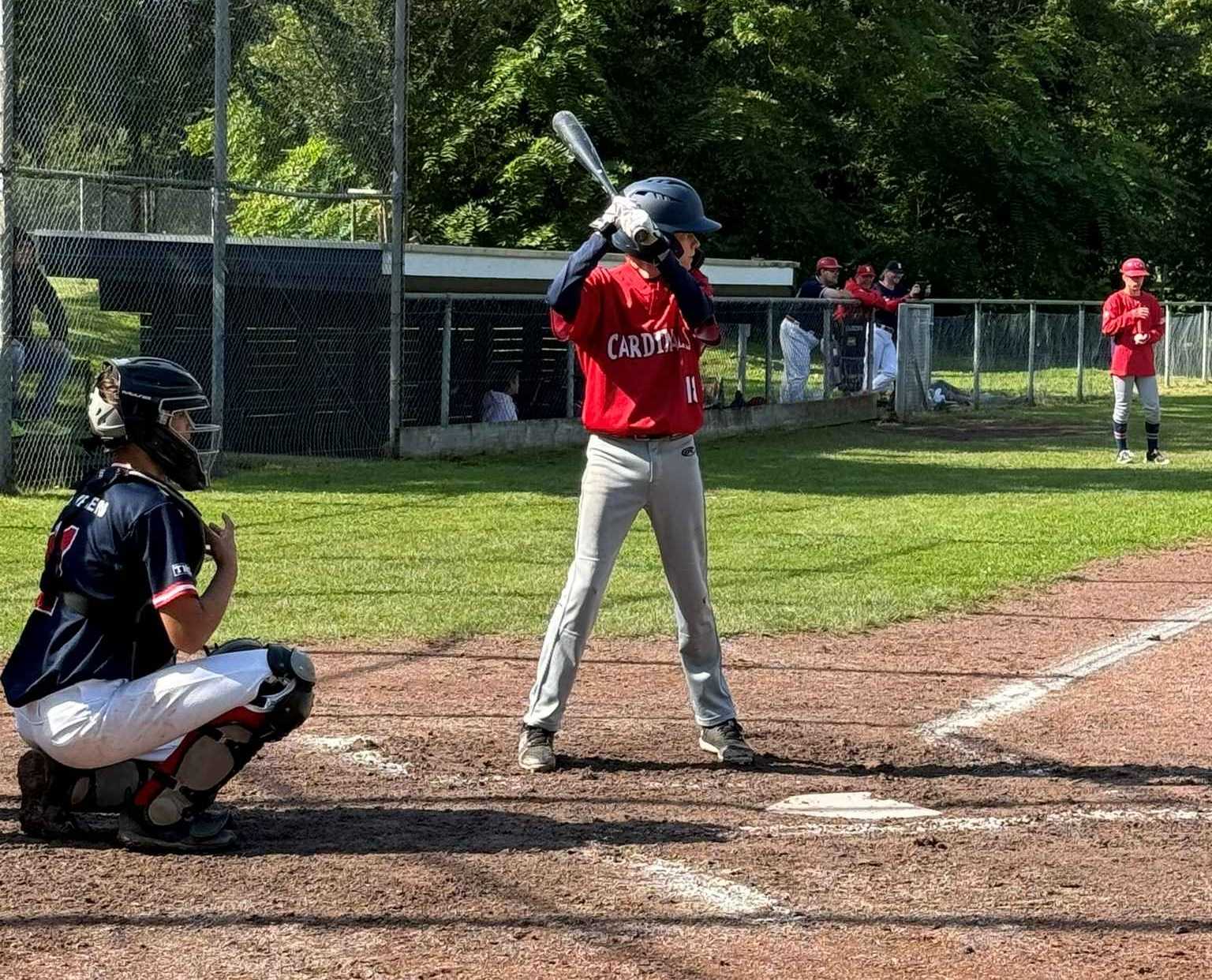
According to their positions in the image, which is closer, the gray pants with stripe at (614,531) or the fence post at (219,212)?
the gray pants with stripe at (614,531)

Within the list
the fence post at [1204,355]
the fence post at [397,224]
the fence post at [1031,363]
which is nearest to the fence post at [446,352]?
the fence post at [397,224]

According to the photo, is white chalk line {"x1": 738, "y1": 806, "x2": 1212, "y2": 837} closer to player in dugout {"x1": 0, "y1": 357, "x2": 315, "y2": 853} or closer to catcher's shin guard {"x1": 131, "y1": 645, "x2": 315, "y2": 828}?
catcher's shin guard {"x1": 131, "y1": 645, "x2": 315, "y2": 828}

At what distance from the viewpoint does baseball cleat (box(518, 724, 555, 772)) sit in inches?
252

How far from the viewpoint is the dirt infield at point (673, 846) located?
442 cm

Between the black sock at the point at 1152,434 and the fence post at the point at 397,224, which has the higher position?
the fence post at the point at 397,224

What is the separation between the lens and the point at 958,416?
26.4 meters

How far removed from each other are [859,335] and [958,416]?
6.62 feet

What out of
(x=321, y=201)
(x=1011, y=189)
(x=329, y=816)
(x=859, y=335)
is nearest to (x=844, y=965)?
(x=329, y=816)

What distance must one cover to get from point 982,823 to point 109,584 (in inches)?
107

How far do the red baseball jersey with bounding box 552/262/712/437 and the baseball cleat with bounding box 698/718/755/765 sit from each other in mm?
1064

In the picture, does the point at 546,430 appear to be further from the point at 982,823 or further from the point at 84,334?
the point at 982,823

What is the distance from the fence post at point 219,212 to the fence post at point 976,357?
46.2 feet

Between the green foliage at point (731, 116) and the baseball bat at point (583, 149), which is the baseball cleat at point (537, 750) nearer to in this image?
the baseball bat at point (583, 149)

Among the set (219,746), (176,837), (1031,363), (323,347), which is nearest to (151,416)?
(219,746)
